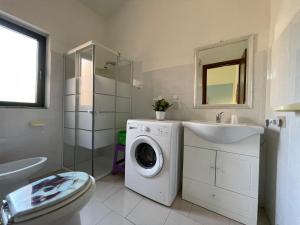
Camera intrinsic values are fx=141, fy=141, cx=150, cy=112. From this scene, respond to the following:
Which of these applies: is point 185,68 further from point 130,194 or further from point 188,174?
point 130,194

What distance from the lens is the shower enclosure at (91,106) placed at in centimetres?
185

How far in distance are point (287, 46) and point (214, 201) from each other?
1365 millimetres

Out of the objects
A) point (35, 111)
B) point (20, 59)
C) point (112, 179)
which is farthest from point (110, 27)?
point (112, 179)

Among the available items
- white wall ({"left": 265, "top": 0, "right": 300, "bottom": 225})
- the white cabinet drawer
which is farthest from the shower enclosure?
white wall ({"left": 265, "top": 0, "right": 300, "bottom": 225})

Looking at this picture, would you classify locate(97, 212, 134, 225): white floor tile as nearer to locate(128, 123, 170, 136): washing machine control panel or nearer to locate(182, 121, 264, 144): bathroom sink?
locate(128, 123, 170, 136): washing machine control panel

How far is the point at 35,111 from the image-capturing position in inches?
71.9

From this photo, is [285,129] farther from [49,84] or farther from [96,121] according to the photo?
[49,84]

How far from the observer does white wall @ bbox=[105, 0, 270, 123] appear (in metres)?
1.45

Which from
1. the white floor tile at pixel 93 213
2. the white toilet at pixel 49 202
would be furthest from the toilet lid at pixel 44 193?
the white floor tile at pixel 93 213

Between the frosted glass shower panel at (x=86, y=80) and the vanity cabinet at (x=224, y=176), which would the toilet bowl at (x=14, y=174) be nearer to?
the frosted glass shower panel at (x=86, y=80)

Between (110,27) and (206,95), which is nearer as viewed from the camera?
(206,95)

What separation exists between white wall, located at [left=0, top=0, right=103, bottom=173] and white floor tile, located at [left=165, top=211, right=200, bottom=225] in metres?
1.76

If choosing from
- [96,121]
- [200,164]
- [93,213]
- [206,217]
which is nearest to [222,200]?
[206,217]

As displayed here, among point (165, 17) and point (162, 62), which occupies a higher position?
point (165, 17)
